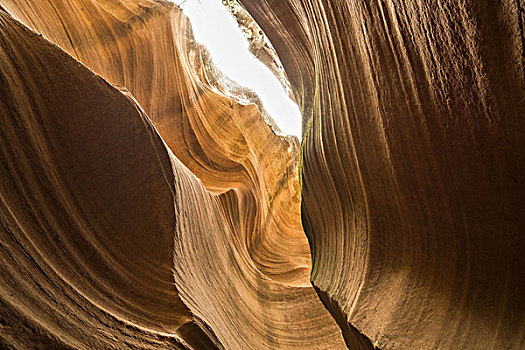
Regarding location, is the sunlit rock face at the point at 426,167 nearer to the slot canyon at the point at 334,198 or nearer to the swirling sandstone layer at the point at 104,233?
the slot canyon at the point at 334,198

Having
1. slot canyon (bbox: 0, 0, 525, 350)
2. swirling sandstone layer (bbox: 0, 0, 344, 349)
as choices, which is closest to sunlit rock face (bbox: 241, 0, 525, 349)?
slot canyon (bbox: 0, 0, 525, 350)

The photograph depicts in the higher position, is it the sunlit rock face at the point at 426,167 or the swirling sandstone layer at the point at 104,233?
the sunlit rock face at the point at 426,167

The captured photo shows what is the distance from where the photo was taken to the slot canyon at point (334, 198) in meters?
1.25

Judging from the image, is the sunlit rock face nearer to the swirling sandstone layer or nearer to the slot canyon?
the slot canyon

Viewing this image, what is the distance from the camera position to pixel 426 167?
1556 millimetres

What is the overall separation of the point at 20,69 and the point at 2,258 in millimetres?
889

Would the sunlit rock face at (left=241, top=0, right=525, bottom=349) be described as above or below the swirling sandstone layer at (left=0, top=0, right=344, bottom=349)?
above

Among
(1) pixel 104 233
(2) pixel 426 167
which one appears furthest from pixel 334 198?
(1) pixel 104 233

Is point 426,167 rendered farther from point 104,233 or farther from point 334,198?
point 104,233

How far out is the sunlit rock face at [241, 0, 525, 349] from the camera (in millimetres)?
1223

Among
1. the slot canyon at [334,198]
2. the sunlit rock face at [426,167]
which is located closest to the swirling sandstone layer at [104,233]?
the slot canyon at [334,198]

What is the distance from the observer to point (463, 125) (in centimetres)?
135

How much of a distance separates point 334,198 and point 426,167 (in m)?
1.02

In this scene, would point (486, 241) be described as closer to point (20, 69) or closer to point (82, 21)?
point (20, 69)
